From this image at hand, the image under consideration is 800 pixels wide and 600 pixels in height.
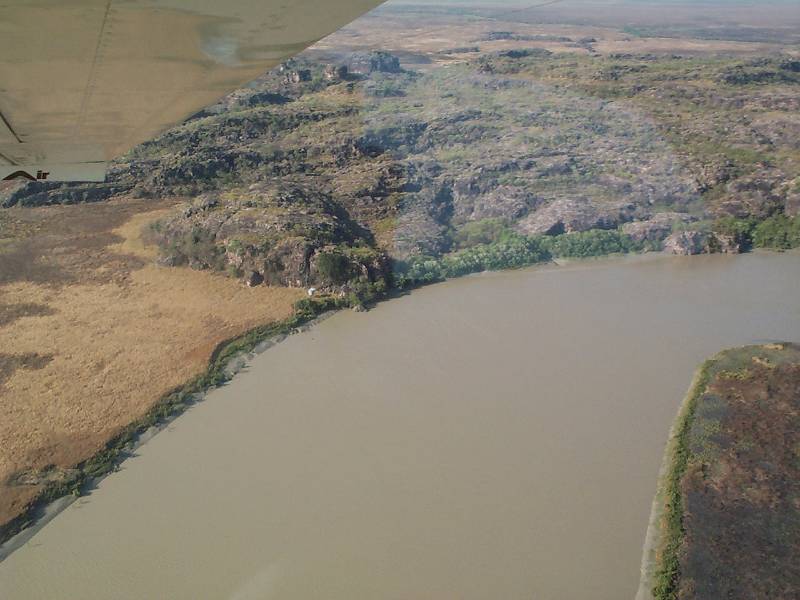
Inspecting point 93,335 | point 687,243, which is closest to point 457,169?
point 687,243

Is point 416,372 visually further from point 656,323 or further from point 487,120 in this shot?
point 487,120

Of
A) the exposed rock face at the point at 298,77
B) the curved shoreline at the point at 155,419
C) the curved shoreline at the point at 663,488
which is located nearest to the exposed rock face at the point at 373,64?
the exposed rock face at the point at 298,77

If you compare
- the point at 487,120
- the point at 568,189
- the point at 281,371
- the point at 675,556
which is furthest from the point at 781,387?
the point at 487,120

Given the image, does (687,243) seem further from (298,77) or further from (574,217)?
(298,77)

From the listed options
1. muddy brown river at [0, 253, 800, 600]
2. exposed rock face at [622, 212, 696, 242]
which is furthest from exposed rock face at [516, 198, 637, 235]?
muddy brown river at [0, 253, 800, 600]

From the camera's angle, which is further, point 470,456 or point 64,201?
point 64,201

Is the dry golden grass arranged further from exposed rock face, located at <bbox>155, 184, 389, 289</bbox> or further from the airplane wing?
the airplane wing
